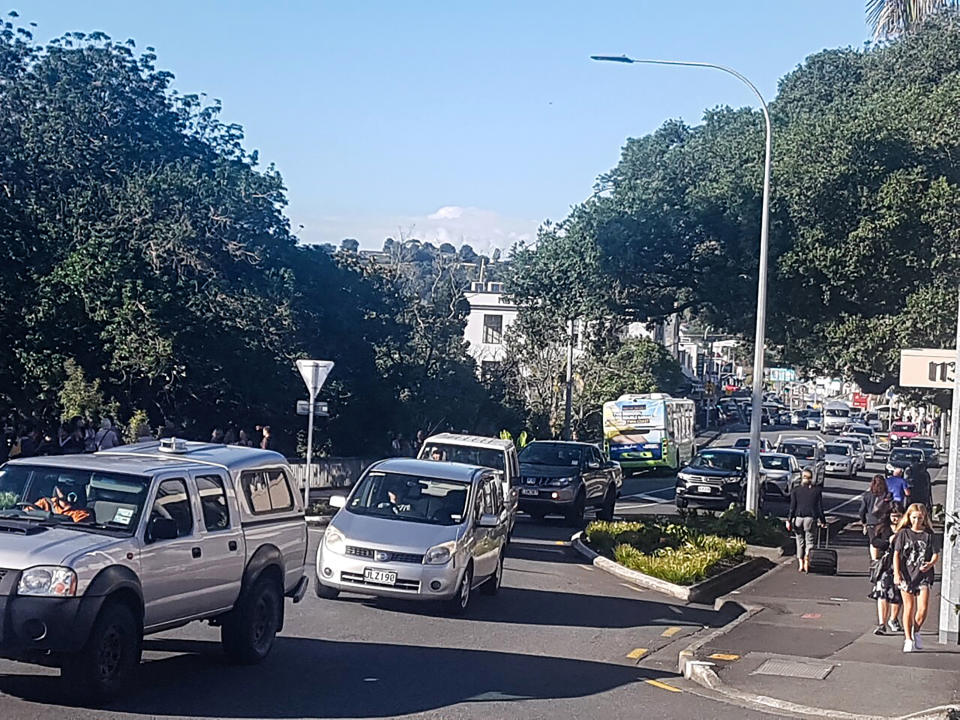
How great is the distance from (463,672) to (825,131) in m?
26.6

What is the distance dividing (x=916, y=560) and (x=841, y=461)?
43.6 meters

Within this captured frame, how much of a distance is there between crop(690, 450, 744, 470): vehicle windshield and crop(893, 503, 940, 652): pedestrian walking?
2103 cm

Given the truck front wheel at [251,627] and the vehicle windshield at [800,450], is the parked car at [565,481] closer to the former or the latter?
the truck front wheel at [251,627]

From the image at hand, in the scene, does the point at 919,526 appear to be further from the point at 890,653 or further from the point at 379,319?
the point at 379,319

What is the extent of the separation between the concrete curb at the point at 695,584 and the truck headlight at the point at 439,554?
4.92 meters

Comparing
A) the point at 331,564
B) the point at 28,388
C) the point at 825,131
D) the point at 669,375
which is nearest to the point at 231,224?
the point at 28,388

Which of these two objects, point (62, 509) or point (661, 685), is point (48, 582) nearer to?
point (62, 509)

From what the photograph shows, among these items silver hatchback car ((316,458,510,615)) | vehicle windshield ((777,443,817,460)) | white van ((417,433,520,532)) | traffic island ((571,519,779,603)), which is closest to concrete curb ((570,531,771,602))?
traffic island ((571,519,779,603))

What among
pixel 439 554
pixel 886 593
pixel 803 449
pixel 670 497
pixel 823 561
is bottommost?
pixel 670 497

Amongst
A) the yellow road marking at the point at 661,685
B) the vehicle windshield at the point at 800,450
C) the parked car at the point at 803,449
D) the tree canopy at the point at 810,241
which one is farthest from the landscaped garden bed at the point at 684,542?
the vehicle windshield at the point at 800,450

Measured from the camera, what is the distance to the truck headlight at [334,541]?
48.4 feet

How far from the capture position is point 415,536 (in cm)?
1489

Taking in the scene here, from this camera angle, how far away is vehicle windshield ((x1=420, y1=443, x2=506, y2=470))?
22.7 metres

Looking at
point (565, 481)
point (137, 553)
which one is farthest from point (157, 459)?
point (565, 481)
